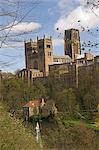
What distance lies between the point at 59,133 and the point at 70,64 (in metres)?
42.1

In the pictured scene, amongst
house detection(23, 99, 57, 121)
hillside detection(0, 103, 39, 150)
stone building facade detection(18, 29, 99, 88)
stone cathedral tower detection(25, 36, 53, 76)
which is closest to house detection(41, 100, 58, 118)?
house detection(23, 99, 57, 121)

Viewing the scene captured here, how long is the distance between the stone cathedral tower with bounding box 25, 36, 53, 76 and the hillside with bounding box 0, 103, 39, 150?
251ft

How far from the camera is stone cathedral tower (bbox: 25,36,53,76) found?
86688mm

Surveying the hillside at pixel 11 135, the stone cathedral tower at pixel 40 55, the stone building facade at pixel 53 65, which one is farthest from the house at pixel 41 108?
the hillside at pixel 11 135

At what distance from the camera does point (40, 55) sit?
89562 mm

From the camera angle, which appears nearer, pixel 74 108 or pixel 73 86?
pixel 74 108

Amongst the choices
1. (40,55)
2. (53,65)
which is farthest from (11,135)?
(40,55)

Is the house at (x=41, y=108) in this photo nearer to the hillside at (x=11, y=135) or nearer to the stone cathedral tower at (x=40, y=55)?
the stone cathedral tower at (x=40, y=55)

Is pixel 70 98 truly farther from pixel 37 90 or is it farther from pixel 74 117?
pixel 37 90

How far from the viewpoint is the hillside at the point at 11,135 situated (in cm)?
760

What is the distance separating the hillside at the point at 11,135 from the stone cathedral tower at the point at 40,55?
7660 cm

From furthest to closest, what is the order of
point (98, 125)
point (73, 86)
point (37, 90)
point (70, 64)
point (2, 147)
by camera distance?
1. point (70, 64)
2. point (73, 86)
3. point (37, 90)
4. point (98, 125)
5. point (2, 147)

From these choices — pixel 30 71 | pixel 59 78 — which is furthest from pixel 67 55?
pixel 59 78

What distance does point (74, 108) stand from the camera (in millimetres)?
53250
